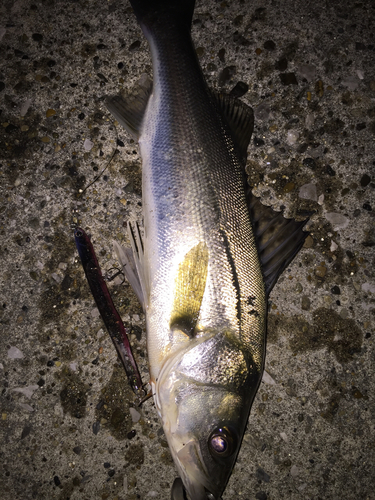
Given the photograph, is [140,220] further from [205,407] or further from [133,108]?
[205,407]

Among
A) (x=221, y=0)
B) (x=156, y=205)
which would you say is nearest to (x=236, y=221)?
(x=156, y=205)

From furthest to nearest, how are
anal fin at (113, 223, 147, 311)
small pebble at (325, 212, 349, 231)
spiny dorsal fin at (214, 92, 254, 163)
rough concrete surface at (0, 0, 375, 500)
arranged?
small pebble at (325, 212, 349, 231) → rough concrete surface at (0, 0, 375, 500) → spiny dorsal fin at (214, 92, 254, 163) → anal fin at (113, 223, 147, 311)

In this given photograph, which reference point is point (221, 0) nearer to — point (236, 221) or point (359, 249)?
point (236, 221)

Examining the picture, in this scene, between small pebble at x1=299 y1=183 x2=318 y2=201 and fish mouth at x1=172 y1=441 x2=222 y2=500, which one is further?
small pebble at x1=299 y1=183 x2=318 y2=201

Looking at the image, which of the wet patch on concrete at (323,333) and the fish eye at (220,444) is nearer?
the fish eye at (220,444)

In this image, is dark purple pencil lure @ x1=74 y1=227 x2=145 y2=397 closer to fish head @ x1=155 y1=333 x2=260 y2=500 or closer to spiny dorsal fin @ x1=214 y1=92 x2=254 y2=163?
fish head @ x1=155 y1=333 x2=260 y2=500

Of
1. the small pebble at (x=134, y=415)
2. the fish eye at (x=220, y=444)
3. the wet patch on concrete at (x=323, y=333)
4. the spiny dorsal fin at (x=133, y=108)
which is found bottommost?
the small pebble at (x=134, y=415)

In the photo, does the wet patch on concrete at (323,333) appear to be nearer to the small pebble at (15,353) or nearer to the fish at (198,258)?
the fish at (198,258)

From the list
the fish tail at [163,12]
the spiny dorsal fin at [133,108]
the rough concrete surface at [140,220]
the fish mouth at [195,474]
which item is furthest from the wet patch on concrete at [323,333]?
the fish tail at [163,12]

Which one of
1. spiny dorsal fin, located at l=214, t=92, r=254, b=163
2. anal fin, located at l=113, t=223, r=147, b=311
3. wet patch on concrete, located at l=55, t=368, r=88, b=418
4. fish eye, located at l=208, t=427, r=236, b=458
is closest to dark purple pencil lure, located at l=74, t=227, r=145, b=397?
anal fin, located at l=113, t=223, r=147, b=311
